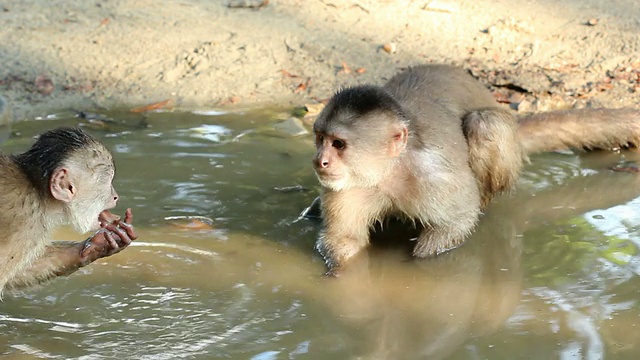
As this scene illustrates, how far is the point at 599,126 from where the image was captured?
7660 millimetres

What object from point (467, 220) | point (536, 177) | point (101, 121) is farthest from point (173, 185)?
point (536, 177)

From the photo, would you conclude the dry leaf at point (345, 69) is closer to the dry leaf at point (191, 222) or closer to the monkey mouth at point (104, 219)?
the dry leaf at point (191, 222)

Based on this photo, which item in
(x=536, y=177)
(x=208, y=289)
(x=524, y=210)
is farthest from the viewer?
(x=536, y=177)

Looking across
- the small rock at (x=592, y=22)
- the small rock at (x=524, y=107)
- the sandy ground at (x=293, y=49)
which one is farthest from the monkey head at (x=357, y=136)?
the small rock at (x=592, y=22)

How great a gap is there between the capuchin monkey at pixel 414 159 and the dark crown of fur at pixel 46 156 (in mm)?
1532

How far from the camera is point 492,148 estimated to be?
6586 mm

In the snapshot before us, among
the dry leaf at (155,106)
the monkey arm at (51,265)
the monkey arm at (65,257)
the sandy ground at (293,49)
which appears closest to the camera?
the monkey arm at (65,257)

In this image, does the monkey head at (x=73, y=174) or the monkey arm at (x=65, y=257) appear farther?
the monkey arm at (x=65, y=257)

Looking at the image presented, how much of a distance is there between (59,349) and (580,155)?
15.6 feet

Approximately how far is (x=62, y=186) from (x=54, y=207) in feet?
0.47

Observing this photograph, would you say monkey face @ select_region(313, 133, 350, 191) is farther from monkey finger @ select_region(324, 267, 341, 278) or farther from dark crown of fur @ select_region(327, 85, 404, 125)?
monkey finger @ select_region(324, 267, 341, 278)

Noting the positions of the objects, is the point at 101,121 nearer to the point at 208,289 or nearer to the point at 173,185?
the point at 173,185

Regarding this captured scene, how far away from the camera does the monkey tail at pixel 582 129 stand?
7.45 m

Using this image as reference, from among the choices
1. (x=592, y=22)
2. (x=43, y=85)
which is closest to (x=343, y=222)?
(x=43, y=85)
